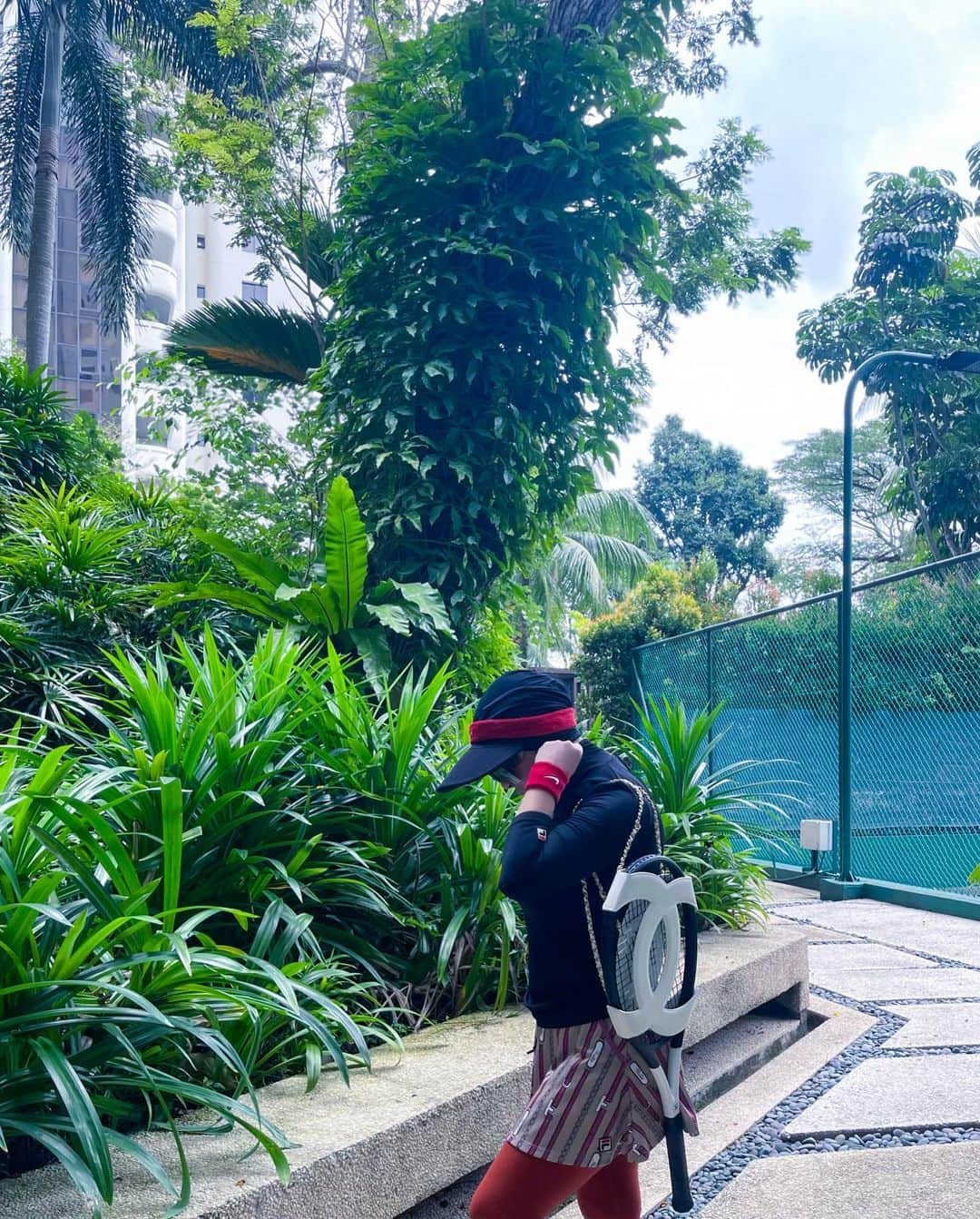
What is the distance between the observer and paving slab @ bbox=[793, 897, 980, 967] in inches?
273

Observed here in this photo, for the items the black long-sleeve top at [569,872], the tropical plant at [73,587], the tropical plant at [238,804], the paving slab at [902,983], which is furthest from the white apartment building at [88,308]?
the black long-sleeve top at [569,872]

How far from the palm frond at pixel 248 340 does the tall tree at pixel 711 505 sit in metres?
42.0

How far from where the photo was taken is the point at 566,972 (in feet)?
7.50

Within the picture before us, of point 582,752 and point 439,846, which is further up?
point 582,752

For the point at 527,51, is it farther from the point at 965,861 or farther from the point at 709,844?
the point at 965,861

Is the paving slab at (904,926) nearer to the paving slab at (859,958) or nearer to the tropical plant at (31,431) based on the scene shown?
the paving slab at (859,958)

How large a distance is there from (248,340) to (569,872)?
813 cm

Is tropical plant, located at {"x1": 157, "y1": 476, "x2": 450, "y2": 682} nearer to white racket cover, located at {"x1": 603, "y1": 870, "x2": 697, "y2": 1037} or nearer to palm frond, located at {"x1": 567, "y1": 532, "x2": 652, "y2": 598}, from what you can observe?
white racket cover, located at {"x1": 603, "y1": 870, "x2": 697, "y2": 1037}

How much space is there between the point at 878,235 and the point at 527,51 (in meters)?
15.7

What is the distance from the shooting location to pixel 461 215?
7766mm

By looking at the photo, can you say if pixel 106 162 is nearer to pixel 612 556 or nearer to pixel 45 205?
pixel 45 205

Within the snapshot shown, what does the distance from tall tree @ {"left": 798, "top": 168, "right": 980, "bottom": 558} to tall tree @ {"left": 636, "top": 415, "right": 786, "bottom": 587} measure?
28224mm

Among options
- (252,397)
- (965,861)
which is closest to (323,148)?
(252,397)

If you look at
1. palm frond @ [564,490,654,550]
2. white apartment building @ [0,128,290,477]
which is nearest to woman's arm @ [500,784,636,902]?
palm frond @ [564,490,654,550]
